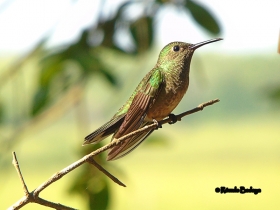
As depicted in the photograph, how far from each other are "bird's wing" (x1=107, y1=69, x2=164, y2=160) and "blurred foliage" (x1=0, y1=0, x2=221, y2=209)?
56cm

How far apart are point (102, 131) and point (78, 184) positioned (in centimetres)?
89

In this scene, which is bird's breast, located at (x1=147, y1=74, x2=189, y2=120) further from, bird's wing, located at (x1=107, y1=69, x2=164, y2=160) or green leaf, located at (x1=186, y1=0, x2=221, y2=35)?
green leaf, located at (x1=186, y1=0, x2=221, y2=35)

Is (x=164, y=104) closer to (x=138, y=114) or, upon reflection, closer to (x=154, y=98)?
(x=154, y=98)

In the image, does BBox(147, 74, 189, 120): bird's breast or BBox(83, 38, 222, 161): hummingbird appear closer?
BBox(83, 38, 222, 161): hummingbird

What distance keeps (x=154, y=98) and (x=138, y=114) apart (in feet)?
0.43

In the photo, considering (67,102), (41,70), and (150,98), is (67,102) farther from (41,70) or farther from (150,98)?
(150,98)

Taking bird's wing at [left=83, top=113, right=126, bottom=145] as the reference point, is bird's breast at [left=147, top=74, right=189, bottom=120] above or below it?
above

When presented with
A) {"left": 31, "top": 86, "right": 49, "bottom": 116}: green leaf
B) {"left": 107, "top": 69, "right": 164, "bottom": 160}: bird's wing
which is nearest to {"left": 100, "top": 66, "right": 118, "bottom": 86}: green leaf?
{"left": 31, "top": 86, "right": 49, "bottom": 116}: green leaf

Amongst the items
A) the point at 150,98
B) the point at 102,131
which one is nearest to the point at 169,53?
the point at 150,98

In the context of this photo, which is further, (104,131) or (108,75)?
(108,75)

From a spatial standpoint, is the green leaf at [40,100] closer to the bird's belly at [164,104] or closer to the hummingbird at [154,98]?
the hummingbird at [154,98]

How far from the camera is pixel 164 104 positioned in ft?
3.67

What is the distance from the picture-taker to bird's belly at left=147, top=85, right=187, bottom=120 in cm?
109

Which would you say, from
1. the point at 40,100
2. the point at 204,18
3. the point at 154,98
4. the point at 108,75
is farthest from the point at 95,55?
the point at 154,98
